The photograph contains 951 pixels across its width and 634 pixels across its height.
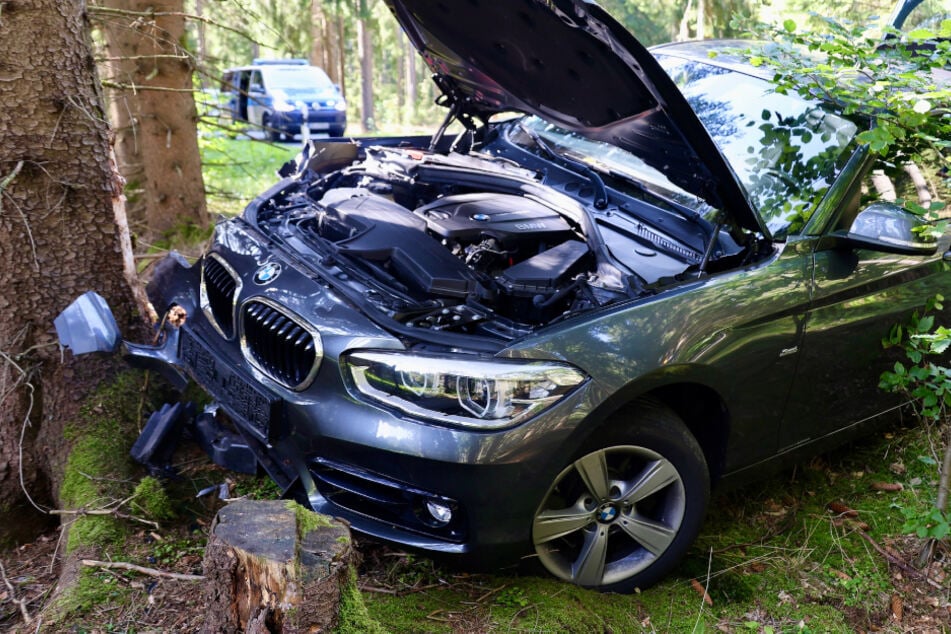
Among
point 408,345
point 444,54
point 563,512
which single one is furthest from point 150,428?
point 444,54

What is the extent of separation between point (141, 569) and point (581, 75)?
2.30 m

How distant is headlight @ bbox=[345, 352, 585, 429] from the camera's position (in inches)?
94.3

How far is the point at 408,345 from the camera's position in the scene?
255cm

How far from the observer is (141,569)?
2795 millimetres

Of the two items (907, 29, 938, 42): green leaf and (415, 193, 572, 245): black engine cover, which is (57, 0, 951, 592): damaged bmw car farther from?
(907, 29, 938, 42): green leaf

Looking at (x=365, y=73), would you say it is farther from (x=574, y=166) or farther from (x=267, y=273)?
(x=267, y=273)

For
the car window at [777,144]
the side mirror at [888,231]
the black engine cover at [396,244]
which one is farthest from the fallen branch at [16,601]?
the side mirror at [888,231]

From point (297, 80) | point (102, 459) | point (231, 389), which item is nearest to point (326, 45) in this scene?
point (297, 80)

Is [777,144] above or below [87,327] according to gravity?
above

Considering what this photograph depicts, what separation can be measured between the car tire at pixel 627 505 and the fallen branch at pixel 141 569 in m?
1.21

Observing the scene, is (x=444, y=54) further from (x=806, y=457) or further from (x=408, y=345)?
(x=806, y=457)

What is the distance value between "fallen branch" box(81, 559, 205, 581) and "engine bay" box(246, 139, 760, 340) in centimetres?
111

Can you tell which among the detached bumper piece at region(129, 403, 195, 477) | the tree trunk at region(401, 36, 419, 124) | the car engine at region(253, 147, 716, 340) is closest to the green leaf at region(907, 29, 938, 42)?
the car engine at region(253, 147, 716, 340)

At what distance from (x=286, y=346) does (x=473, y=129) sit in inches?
84.0
